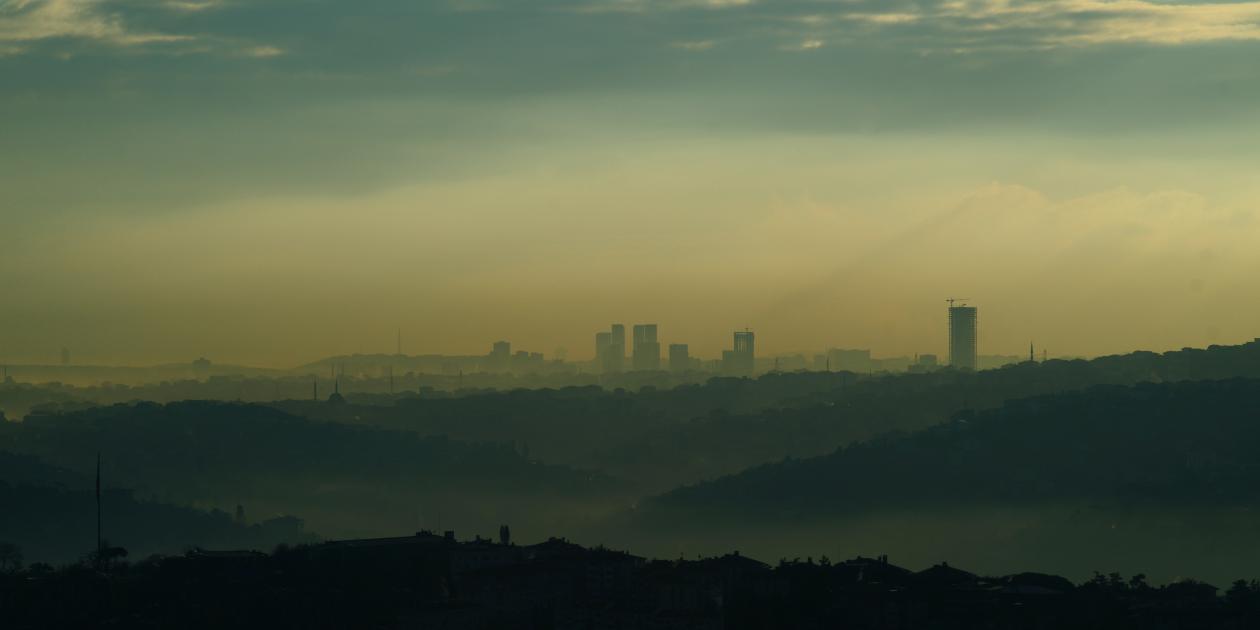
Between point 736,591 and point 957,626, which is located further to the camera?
point 736,591

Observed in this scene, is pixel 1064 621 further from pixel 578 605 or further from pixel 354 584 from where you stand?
pixel 354 584

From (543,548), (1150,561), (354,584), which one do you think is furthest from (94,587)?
(1150,561)

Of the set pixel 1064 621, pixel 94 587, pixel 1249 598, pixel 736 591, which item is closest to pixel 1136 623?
pixel 1064 621

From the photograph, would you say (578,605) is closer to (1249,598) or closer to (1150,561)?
(1249,598)

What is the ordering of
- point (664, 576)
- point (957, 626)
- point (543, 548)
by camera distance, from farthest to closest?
point (543, 548) < point (664, 576) < point (957, 626)

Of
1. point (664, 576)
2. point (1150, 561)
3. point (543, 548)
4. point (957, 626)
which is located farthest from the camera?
point (1150, 561)

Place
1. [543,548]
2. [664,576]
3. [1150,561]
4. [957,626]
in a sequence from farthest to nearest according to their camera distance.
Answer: [1150,561], [543,548], [664,576], [957,626]
